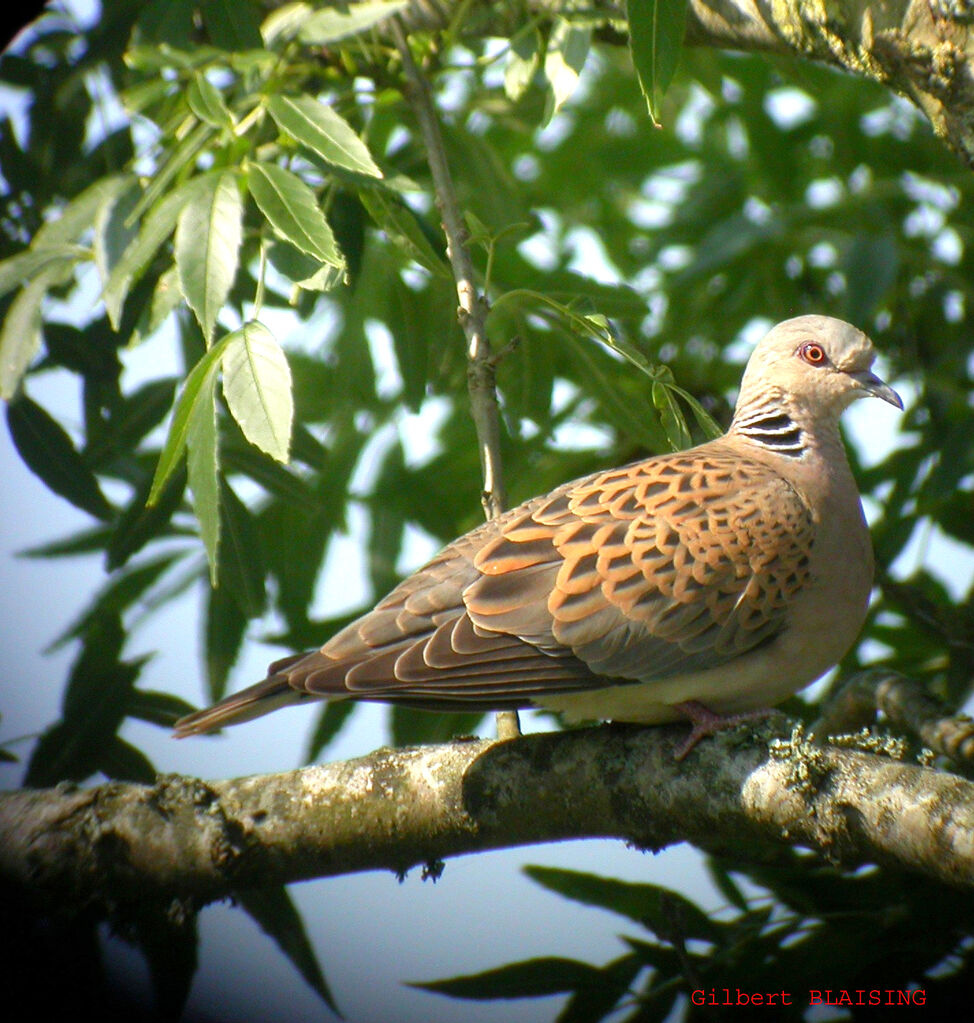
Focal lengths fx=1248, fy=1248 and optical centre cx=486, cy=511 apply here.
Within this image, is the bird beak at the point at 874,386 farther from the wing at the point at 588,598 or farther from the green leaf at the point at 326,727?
the green leaf at the point at 326,727

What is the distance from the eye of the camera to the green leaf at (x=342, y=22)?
238 centimetres

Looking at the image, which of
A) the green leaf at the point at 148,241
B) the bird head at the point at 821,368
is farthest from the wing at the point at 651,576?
the green leaf at the point at 148,241

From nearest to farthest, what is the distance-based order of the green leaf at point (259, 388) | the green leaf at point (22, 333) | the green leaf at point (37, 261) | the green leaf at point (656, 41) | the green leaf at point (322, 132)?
the green leaf at point (259, 388) → the green leaf at point (656, 41) → the green leaf at point (322, 132) → the green leaf at point (22, 333) → the green leaf at point (37, 261)

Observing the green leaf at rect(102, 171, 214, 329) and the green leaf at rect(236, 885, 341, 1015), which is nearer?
the green leaf at rect(102, 171, 214, 329)

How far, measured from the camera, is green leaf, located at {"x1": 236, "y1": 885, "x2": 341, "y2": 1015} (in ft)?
9.15

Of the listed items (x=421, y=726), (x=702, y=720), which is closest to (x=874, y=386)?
(x=702, y=720)

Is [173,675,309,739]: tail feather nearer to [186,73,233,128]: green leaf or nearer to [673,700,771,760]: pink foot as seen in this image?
[673,700,771,760]: pink foot

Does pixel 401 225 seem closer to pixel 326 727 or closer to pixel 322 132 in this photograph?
pixel 322 132

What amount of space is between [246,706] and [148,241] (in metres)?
0.95

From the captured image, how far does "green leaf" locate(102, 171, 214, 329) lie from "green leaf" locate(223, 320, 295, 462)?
9.9 inches

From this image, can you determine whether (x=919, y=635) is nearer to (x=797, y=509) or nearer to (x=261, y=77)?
(x=797, y=509)

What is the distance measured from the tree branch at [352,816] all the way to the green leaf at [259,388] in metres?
0.73

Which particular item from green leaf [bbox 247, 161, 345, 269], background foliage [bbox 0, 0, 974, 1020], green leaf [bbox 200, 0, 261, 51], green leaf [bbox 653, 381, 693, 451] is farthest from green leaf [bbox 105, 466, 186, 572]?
green leaf [bbox 653, 381, 693, 451]

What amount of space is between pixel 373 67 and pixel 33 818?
1.91m
